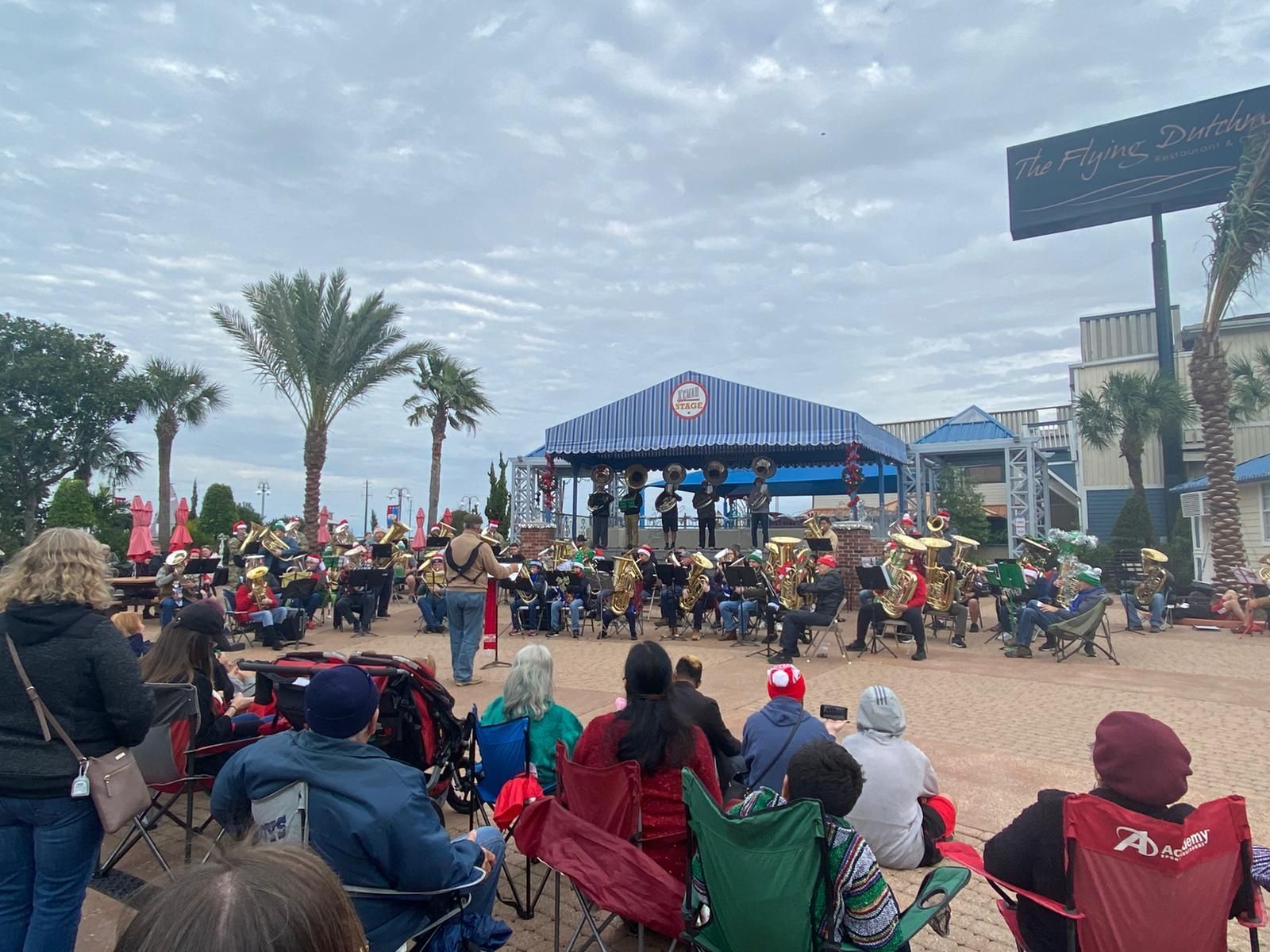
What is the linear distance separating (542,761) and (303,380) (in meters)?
18.3

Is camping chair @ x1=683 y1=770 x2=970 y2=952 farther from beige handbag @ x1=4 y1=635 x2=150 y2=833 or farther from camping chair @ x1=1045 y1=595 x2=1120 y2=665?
camping chair @ x1=1045 y1=595 x2=1120 y2=665

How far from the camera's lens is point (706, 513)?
22.9 m

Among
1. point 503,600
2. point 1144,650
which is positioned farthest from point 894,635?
point 503,600

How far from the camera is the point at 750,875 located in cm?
250

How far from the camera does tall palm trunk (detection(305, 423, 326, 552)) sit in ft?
65.6

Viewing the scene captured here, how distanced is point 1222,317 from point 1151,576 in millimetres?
6258

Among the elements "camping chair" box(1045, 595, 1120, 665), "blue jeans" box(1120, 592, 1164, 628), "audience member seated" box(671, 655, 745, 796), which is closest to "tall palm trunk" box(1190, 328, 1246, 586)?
"blue jeans" box(1120, 592, 1164, 628)

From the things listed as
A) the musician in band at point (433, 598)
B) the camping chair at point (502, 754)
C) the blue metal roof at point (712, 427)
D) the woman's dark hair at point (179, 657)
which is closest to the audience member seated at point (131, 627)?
the woman's dark hair at point (179, 657)

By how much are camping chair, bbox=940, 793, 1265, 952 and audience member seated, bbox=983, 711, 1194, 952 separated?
7cm

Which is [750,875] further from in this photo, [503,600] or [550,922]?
[503,600]

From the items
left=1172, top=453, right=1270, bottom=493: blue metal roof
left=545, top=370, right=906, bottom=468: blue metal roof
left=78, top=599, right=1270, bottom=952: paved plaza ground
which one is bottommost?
left=78, top=599, right=1270, bottom=952: paved plaza ground

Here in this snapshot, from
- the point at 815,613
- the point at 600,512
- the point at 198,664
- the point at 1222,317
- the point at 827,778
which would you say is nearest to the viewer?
the point at 827,778

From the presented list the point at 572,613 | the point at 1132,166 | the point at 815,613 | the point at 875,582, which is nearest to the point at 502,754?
the point at 815,613

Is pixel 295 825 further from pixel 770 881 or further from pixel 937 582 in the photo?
pixel 937 582
